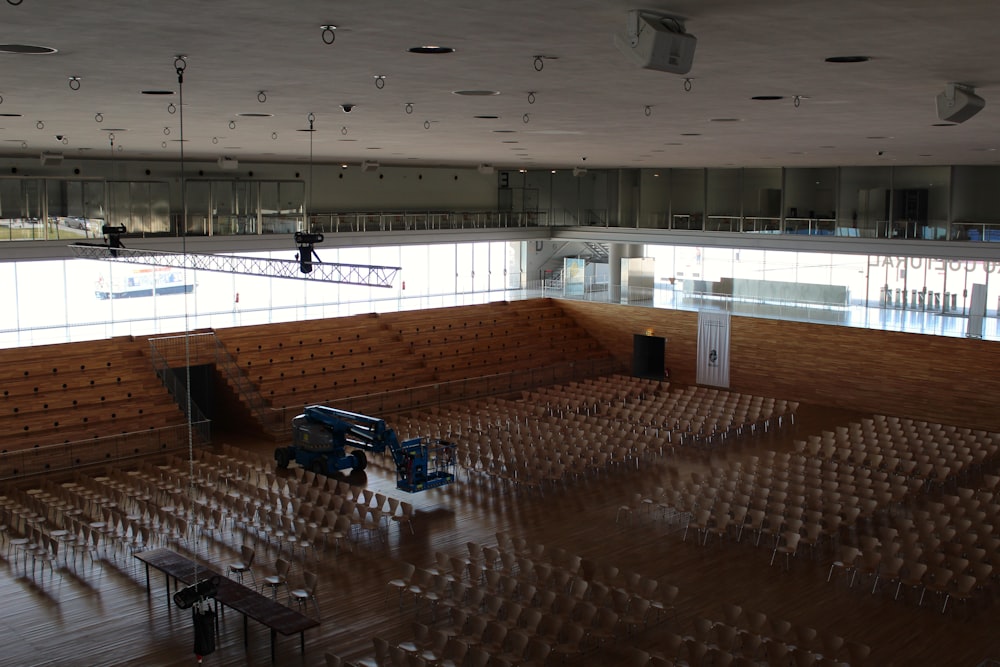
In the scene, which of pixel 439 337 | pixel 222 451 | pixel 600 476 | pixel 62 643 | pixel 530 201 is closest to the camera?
pixel 62 643

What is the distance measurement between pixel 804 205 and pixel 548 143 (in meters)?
13.0

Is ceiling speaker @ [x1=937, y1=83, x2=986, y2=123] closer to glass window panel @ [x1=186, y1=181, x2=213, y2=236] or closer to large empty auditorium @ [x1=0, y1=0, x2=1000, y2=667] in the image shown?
large empty auditorium @ [x1=0, y1=0, x2=1000, y2=667]

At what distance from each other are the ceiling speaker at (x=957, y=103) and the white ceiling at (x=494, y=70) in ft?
0.54

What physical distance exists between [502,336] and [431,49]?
2258cm

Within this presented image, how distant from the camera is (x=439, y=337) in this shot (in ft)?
96.2

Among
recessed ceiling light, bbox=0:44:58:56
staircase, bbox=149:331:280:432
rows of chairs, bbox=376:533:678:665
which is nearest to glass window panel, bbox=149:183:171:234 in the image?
staircase, bbox=149:331:280:432

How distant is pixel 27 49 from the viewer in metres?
7.76

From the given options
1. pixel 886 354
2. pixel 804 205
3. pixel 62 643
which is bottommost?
pixel 62 643

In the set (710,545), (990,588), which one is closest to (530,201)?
(710,545)

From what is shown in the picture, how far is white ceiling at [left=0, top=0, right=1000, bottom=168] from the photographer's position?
21.2 ft

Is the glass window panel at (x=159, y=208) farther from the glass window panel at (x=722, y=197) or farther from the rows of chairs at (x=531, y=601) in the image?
the glass window panel at (x=722, y=197)

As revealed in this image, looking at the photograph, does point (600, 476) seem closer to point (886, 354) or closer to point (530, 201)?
point (886, 354)

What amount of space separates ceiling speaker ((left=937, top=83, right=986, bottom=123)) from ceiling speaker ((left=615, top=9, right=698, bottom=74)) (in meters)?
4.21

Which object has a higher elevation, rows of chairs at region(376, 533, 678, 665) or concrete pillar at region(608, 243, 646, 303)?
concrete pillar at region(608, 243, 646, 303)
